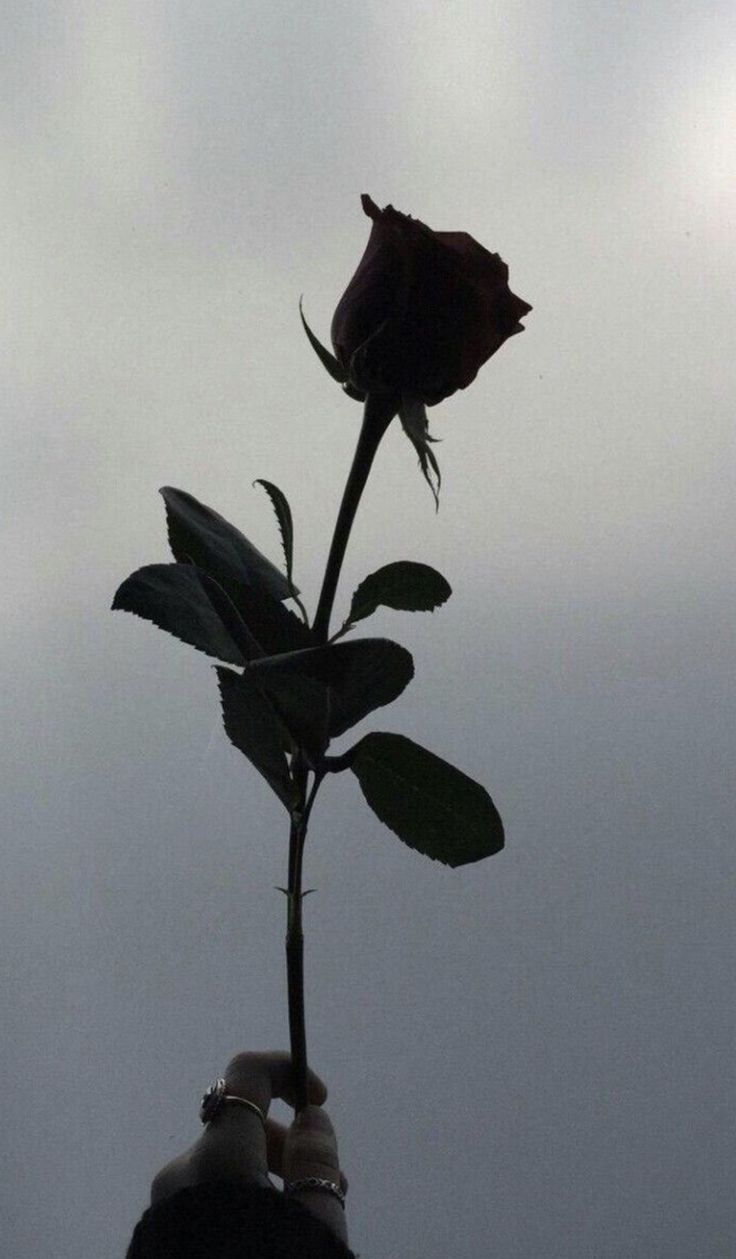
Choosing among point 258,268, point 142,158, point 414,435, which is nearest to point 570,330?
point 258,268

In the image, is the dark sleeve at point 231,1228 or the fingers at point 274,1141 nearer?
the dark sleeve at point 231,1228

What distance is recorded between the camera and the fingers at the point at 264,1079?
444mm

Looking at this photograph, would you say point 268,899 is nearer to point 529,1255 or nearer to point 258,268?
point 529,1255

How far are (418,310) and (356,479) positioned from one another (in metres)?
0.07

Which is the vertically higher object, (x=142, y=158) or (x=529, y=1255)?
(x=142, y=158)

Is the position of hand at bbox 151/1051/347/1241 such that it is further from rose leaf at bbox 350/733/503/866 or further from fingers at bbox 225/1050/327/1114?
rose leaf at bbox 350/733/503/866

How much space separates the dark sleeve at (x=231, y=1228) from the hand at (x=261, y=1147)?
0.5 inches

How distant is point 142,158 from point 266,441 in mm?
254

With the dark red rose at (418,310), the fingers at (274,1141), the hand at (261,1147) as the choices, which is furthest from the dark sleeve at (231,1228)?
the dark red rose at (418,310)

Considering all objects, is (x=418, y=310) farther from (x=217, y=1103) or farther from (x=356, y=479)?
(x=217, y=1103)

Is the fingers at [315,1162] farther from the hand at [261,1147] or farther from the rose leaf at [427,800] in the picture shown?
the rose leaf at [427,800]

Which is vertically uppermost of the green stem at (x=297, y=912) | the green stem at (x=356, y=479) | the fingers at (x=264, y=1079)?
the green stem at (x=356, y=479)

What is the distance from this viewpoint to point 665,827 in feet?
2.61

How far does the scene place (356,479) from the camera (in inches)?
16.0
